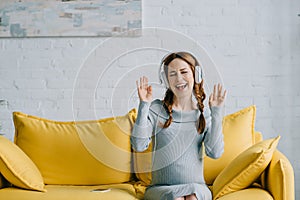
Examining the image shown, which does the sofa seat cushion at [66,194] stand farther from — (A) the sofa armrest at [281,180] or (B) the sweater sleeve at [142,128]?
(A) the sofa armrest at [281,180]

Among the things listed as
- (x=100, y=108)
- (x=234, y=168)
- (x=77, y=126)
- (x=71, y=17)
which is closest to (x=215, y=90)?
(x=234, y=168)

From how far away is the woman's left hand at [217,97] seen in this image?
250 centimetres

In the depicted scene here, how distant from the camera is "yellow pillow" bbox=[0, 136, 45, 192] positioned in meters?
2.60

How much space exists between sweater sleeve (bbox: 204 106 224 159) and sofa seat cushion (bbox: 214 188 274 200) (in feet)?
0.75

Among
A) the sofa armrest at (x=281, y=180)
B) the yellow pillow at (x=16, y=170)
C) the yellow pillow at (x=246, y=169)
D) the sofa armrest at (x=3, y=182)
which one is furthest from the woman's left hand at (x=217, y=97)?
the sofa armrest at (x=3, y=182)

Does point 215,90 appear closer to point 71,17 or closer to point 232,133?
point 232,133

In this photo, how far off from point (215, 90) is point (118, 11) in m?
1.29

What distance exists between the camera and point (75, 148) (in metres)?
2.92

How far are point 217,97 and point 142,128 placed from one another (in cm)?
37

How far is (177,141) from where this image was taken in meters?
2.55

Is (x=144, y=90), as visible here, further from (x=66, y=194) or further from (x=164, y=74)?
(x=66, y=194)

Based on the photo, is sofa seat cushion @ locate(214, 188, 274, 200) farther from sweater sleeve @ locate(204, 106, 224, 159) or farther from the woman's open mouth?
the woman's open mouth

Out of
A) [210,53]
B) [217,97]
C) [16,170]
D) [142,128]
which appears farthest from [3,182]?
[210,53]

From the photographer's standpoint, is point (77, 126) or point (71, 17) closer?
point (77, 126)
